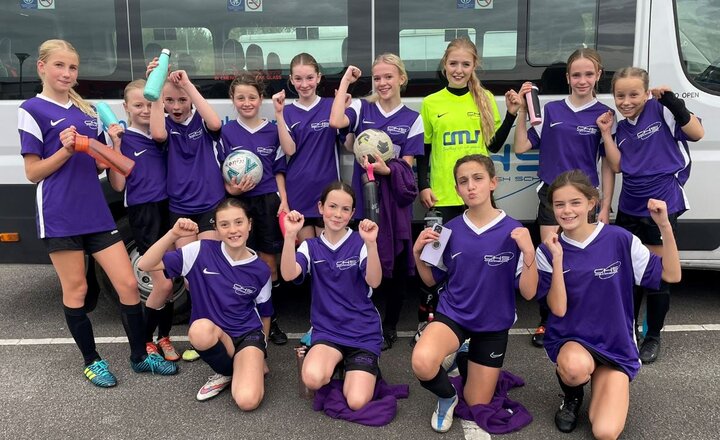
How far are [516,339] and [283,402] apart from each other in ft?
5.43

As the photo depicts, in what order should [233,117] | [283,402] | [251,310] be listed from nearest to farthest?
[283,402] → [251,310] → [233,117]

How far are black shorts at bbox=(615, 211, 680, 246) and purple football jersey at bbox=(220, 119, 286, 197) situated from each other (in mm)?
2221

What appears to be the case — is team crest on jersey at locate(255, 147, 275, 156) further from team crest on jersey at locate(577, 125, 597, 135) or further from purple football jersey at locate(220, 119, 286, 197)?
team crest on jersey at locate(577, 125, 597, 135)

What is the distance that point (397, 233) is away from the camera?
11.3 feet

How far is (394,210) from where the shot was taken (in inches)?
135

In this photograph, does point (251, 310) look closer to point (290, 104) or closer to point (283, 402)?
point (283, 402)

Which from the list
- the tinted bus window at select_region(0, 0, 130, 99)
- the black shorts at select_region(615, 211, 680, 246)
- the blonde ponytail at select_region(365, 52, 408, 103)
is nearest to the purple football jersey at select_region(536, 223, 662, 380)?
the black shorts at select_region(615, 211, 680, 246)

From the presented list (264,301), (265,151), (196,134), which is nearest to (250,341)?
(264,301)

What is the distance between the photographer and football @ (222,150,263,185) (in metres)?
3.40

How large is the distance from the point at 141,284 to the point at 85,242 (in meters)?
0.88

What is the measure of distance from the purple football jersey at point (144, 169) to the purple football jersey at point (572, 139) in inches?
94.2

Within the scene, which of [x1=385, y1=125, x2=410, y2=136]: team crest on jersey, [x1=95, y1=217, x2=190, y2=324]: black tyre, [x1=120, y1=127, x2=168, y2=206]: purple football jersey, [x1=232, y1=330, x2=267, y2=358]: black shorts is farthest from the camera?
[x1=95, y1=217, x2=190, y2=324]: black tyre

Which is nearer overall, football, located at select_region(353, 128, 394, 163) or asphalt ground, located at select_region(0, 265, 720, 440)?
asphalt ground, located at select_region(0, 265, 720, 440)

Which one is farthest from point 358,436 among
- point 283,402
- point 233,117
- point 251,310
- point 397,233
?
point 233,117
